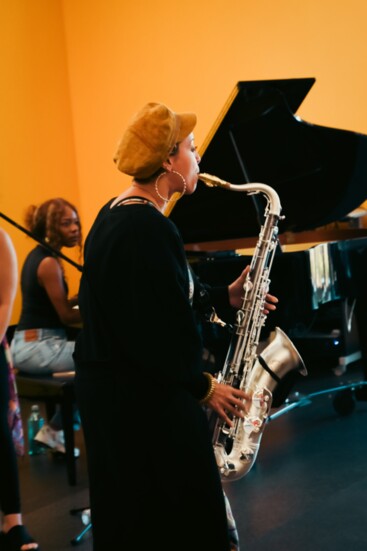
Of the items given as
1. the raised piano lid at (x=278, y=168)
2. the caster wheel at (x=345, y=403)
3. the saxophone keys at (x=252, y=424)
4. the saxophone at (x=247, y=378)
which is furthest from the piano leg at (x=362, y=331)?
the saxophone keys at (x=252, y=424)

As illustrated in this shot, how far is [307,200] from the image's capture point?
13.9 feet

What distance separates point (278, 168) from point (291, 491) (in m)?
1.73

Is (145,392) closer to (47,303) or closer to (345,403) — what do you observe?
(47,303)

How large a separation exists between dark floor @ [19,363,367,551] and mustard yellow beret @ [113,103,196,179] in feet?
5.25

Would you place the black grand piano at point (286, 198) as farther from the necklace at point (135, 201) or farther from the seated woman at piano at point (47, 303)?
the necklace at point (135, 201)

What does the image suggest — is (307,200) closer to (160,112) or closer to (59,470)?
(59,470)

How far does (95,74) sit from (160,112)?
17.9 feet

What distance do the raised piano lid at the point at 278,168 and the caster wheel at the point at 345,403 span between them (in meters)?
0.98

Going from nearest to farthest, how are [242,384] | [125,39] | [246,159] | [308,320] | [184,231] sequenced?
[242,384] → [308,320] → [246,159] → [184,231] → [125,39]

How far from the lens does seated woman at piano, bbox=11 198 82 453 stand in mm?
3904

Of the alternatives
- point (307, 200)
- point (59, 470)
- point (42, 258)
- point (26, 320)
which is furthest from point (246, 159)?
point (59, 470)

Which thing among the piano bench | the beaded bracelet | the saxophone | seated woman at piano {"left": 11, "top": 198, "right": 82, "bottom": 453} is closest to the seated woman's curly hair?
seated woman at piano {"left": 11, "top": 198, "right": 82, "bottom": 453}

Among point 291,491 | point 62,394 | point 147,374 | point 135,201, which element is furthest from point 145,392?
point 62,394

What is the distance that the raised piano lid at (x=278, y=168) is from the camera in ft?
12.7
